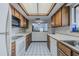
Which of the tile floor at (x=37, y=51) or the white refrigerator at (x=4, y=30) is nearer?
the white refrigerator at (x=4, y=30)

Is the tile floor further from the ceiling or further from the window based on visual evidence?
the window

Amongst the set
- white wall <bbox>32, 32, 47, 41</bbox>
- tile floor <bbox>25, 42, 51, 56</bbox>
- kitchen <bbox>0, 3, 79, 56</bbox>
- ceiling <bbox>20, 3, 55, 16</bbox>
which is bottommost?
tile floor <bbox>25, 42, 51, 56</bbox>

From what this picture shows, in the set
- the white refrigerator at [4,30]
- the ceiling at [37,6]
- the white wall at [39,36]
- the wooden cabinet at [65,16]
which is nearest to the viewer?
the white refrigerator at [4,30]

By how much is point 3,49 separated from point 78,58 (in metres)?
0.77

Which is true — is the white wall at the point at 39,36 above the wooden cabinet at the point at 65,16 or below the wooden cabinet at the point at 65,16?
below

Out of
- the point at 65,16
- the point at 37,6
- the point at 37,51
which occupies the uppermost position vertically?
the point at 37,6

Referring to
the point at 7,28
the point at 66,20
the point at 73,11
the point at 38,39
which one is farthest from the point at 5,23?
the point at 38,39

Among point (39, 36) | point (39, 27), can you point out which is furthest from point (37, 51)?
point (39, 27)

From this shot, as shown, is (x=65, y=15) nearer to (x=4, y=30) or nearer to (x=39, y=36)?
(x=4, y=30)

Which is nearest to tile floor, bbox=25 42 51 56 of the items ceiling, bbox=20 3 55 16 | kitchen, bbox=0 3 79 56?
kitchen, bbox=0 3 79 56

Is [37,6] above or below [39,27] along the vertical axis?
above

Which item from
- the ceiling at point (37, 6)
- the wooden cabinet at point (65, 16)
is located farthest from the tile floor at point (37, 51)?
the ceiling at point (37, 6)

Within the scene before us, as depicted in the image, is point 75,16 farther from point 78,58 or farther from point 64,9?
point 78,58

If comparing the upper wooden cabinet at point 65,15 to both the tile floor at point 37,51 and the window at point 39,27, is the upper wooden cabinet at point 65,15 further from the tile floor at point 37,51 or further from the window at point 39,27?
the window at point 39,27
